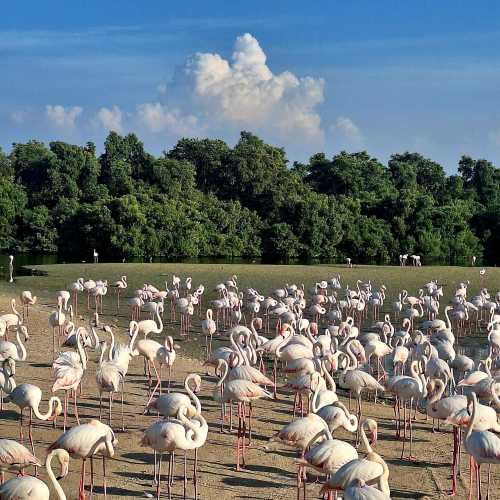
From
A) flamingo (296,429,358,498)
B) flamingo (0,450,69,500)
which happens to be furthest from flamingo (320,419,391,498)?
flamingo (0,450,69,500)

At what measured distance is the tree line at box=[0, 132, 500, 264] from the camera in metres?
51.2

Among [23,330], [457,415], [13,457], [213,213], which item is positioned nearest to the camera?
[13,457]

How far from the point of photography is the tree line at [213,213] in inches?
2014

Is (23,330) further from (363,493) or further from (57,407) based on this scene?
(363,493)

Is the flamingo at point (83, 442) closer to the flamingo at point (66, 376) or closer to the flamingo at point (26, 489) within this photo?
the flamingo at point (26, 489)

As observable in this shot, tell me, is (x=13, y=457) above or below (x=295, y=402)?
above

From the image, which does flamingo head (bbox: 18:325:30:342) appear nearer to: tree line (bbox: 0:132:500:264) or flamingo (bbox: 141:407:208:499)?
flamingo (bbox: 141:407:208:499)

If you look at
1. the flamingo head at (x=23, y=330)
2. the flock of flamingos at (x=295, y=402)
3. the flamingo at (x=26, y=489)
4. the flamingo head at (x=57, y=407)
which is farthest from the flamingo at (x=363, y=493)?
the flamingo head at (x=23, y=330)

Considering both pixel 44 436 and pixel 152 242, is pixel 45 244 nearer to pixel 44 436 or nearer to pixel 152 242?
pixel 152 242

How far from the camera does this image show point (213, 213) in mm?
55469

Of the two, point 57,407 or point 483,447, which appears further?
point 57,407

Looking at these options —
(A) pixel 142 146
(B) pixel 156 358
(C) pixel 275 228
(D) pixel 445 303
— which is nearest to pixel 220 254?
(C) pixel 275 228

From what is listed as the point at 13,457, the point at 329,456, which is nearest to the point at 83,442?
the point at 13,457

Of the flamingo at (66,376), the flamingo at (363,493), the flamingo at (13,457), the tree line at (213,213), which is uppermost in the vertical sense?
the tree line at (213,213)
